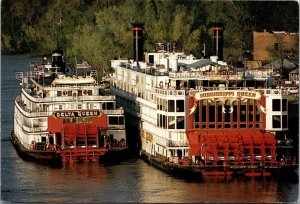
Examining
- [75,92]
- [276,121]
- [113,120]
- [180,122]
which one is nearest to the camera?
[180,122]

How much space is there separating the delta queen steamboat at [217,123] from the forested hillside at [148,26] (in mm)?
19642

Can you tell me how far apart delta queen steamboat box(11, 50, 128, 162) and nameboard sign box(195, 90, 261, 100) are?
11.5 feet

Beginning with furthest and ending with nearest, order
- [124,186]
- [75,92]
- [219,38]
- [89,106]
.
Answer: [219,38] → [75,92] → [89,106] → [124,186]

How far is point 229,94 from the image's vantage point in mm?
40719

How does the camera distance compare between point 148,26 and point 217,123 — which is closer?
point 217,123

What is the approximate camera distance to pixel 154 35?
63.4 metres

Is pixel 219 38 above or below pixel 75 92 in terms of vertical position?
above

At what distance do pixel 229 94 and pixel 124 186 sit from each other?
A: 4.46m

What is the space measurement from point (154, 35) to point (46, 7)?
2877 centimetres

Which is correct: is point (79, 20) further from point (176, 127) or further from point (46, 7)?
point (176, 127)

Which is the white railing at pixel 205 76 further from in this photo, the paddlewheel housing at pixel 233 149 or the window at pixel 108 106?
the window at pixel 108 106

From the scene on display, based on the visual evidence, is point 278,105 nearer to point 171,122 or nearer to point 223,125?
point 223,125

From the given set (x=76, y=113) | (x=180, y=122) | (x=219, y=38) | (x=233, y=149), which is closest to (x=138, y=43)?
(x=219, y=38)

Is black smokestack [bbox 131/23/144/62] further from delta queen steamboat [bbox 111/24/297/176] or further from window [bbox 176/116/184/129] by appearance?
window [bbox 176/116/184/129]
